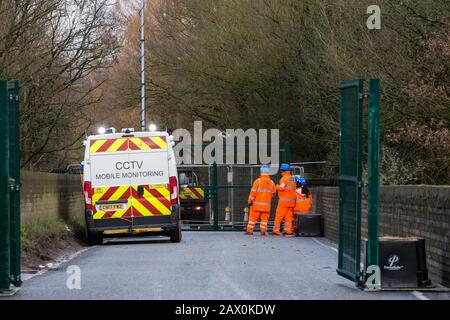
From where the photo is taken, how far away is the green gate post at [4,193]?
11617 mm

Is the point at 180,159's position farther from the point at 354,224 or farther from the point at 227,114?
the point at 354,224

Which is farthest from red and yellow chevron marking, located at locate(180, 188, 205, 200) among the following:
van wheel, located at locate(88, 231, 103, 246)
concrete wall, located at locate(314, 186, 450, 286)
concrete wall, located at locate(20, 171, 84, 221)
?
concrete wall, located at locate(314, 186, 450, 286)

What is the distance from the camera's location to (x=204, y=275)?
13672 millimetres

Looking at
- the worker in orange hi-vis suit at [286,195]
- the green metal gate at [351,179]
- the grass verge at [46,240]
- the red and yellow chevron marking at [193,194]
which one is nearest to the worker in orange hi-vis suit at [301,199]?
the worker in orange hi-vis suit at [286,195]

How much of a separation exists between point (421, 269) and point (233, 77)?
84.1ft

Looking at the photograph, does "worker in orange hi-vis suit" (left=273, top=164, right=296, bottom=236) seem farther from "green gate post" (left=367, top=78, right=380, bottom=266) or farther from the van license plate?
"green gate post" (left=367, top=78, right=380, bottom=266)

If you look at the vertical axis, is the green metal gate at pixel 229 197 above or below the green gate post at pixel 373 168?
below

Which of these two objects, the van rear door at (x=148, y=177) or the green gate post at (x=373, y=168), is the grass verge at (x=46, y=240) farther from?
Result: the green gate post at (x=373, y=168)

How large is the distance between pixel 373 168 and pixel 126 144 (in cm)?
1091

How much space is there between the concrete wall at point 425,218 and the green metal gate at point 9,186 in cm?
514

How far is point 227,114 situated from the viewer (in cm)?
3962

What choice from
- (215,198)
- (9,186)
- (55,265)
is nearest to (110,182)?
(55,265)

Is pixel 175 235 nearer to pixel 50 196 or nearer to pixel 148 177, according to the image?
pixel 148 177
